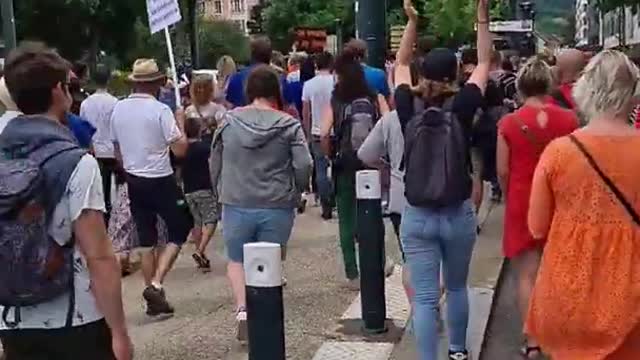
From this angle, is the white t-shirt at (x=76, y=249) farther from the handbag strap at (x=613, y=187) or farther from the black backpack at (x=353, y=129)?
the black backpack at (x=353, y=129)

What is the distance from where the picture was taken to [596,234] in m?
3.86

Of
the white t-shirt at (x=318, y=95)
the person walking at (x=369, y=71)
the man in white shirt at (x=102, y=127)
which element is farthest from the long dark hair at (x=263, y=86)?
the white t-shirt at (x=318, y=95)

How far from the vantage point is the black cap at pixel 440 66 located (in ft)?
18.7

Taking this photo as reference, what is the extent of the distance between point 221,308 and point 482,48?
10.8 ft

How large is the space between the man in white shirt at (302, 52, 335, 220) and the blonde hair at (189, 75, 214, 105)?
1630mm

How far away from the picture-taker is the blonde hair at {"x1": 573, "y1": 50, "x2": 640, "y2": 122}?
3.93 m

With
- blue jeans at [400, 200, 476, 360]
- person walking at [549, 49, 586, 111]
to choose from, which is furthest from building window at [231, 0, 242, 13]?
blue jeans at [400, 200, 476, 360]

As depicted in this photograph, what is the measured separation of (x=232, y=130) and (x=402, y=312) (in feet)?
6.43

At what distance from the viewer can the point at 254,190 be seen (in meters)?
6.84

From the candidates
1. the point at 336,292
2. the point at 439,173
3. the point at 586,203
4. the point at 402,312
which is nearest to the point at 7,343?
the point at 586,203

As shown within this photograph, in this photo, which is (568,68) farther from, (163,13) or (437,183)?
(163,13)

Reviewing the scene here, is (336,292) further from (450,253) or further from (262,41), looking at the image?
(450,253)

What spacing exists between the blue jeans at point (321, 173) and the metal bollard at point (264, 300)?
6.60 m

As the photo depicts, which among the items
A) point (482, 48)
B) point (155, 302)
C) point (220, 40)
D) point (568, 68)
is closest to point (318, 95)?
point (155, 302)
